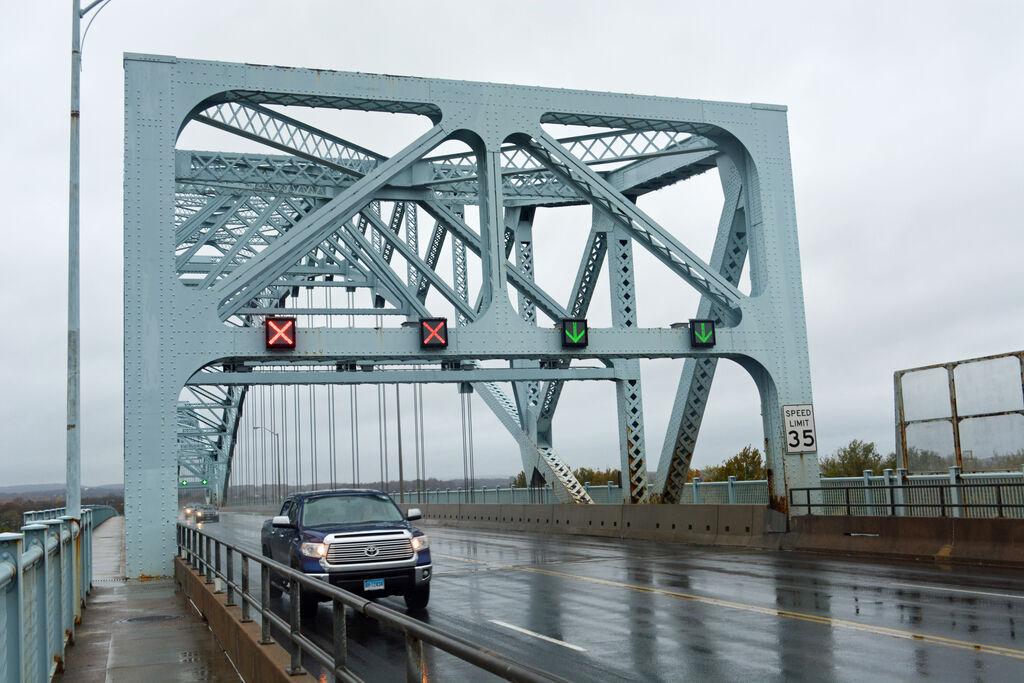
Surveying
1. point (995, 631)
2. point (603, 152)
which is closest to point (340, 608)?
point (995, 631)

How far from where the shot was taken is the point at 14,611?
24.6 feet

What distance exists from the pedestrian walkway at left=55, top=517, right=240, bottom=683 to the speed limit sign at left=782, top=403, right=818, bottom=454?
15225 mm

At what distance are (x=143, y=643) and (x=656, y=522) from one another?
19224 millimetres

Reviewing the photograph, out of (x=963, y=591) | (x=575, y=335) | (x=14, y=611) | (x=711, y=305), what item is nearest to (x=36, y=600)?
(x=14, y=611)

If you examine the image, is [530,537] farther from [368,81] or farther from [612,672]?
[612,672]

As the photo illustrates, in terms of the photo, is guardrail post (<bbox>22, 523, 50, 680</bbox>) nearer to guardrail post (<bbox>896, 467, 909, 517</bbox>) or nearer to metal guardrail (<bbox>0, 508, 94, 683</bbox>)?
metal guardrail (<bbox>0, 508, 94, 683</bbox>)

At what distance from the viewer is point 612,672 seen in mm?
10141

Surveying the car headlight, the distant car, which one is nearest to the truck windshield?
the car headlight

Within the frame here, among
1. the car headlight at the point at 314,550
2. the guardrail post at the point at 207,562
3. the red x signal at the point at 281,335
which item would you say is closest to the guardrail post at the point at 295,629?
the car headlight at the point at 314,550

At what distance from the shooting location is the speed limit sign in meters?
27.0

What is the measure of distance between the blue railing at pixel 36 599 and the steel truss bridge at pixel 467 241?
905cm

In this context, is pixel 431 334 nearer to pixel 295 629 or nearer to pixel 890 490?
pixel 890 490

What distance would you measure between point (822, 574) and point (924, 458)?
5.44 metres

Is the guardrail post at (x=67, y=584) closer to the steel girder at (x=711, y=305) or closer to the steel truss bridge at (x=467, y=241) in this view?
the steel truss bridge at (x=467, y=241)
